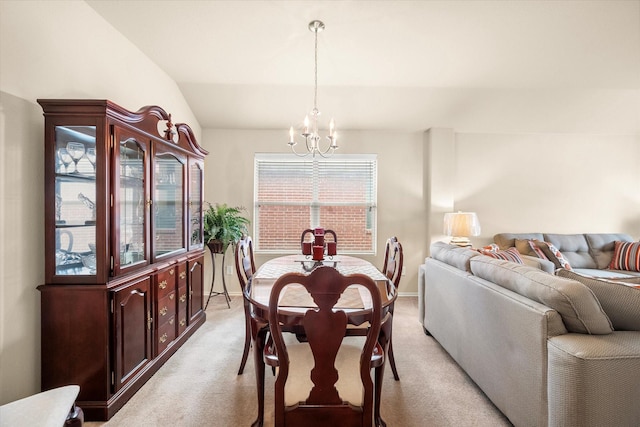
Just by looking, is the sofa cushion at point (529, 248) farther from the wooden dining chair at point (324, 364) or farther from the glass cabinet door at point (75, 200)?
the glass cabinet door at point (75, 200)

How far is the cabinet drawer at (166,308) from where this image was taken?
7.61 feet

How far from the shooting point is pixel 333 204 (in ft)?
14.1

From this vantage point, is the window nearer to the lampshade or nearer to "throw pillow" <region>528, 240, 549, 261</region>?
the lampshade

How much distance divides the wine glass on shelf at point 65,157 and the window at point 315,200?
8.40ft

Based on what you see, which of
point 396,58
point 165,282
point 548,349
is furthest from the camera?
point 396,58

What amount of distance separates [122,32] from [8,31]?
3.47ft

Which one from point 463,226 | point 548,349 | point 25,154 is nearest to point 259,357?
point 548,349

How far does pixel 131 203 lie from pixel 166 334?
1.11 m

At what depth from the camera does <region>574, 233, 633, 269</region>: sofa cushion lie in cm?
391

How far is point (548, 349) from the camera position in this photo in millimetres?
1349

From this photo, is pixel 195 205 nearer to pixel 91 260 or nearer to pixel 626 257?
pixel 91 260

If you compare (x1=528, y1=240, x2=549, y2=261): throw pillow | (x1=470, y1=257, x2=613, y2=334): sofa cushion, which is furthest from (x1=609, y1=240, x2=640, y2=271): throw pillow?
(x1=470, y1=257, x2=613, y2=334): sofa cushion

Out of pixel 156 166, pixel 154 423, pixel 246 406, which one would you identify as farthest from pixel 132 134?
pixel 246 406

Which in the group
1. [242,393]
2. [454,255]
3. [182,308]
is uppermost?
[454,255]
